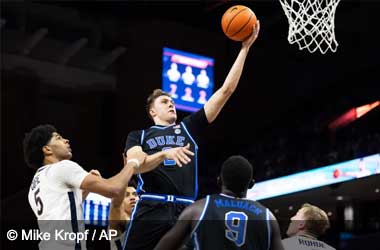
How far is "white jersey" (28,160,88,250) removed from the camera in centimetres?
405

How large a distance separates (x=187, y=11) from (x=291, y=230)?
461 inches

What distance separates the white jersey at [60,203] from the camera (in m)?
4.05

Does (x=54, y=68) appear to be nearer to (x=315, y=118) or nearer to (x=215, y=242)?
(x=315, y=118)

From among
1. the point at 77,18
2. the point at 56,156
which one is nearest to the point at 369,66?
the point at 77,18

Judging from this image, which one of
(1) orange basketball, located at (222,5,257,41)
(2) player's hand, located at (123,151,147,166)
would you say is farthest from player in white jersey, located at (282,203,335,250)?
(2) player's hand, located at (123,151,147,166)

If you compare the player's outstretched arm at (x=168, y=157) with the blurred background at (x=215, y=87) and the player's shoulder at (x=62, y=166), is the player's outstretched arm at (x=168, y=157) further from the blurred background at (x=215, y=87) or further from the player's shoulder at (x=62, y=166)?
the blurred background at (x=215, y=87)

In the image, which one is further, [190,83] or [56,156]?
[190,83]

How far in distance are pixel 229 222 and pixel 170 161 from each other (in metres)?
1.05

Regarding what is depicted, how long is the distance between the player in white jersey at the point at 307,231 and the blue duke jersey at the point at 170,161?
3.20 ft

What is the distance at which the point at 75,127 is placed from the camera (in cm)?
1573

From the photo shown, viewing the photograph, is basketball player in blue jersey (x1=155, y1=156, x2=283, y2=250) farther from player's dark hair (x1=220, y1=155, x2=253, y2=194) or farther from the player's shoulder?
the player's shoulder

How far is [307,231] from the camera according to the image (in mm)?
5586

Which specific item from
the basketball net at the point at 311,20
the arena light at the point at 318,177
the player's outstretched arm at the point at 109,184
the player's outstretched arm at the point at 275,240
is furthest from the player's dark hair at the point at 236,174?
the arena light at the point at 318,177

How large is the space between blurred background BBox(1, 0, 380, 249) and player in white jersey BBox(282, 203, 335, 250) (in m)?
8.32
